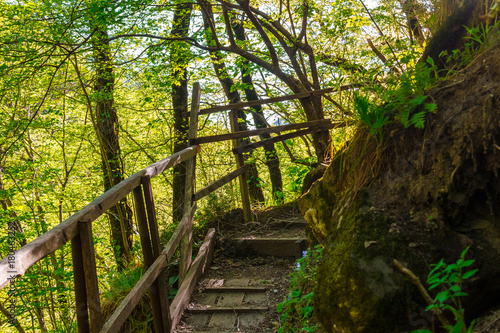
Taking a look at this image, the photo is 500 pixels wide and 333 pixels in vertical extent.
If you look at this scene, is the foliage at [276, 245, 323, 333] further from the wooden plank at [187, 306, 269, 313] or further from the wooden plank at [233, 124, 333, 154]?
the wooden plank at [233, 124, 333, 154]

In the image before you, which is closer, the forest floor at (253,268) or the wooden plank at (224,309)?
the forest floor at (253,268)

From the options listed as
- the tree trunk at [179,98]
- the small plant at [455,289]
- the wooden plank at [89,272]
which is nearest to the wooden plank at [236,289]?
the wooden plank at [89,272]

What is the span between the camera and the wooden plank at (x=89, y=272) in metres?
2.06

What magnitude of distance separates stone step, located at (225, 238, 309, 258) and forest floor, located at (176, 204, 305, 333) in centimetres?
4

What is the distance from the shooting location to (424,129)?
2.27m

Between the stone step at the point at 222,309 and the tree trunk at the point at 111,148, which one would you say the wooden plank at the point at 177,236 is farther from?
the tree trunk at the point at 111,148

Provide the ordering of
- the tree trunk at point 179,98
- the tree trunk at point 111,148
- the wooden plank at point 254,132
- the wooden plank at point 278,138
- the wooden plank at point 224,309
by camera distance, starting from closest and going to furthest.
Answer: the wooden plank at point 224,309 → the wooden plank at point 254,132 → the wooden plank at point 278,138 → the tree trunk at point 179,98 → the tree trunk at point 111,148

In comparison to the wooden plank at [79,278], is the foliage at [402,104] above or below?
above

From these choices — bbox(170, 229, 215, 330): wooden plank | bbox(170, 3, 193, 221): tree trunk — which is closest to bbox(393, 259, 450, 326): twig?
bbox(170, 229, 215, 330): wooden plank

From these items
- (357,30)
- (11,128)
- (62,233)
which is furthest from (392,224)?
(11,128)

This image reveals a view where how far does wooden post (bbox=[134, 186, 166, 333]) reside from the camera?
2992mm

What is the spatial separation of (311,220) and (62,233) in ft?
6.62

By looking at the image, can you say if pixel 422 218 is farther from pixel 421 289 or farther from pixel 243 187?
pixel 243 187

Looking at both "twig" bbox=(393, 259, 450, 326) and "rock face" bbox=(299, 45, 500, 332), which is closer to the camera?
"twig" bbox=(393, 259, 450, 326)
